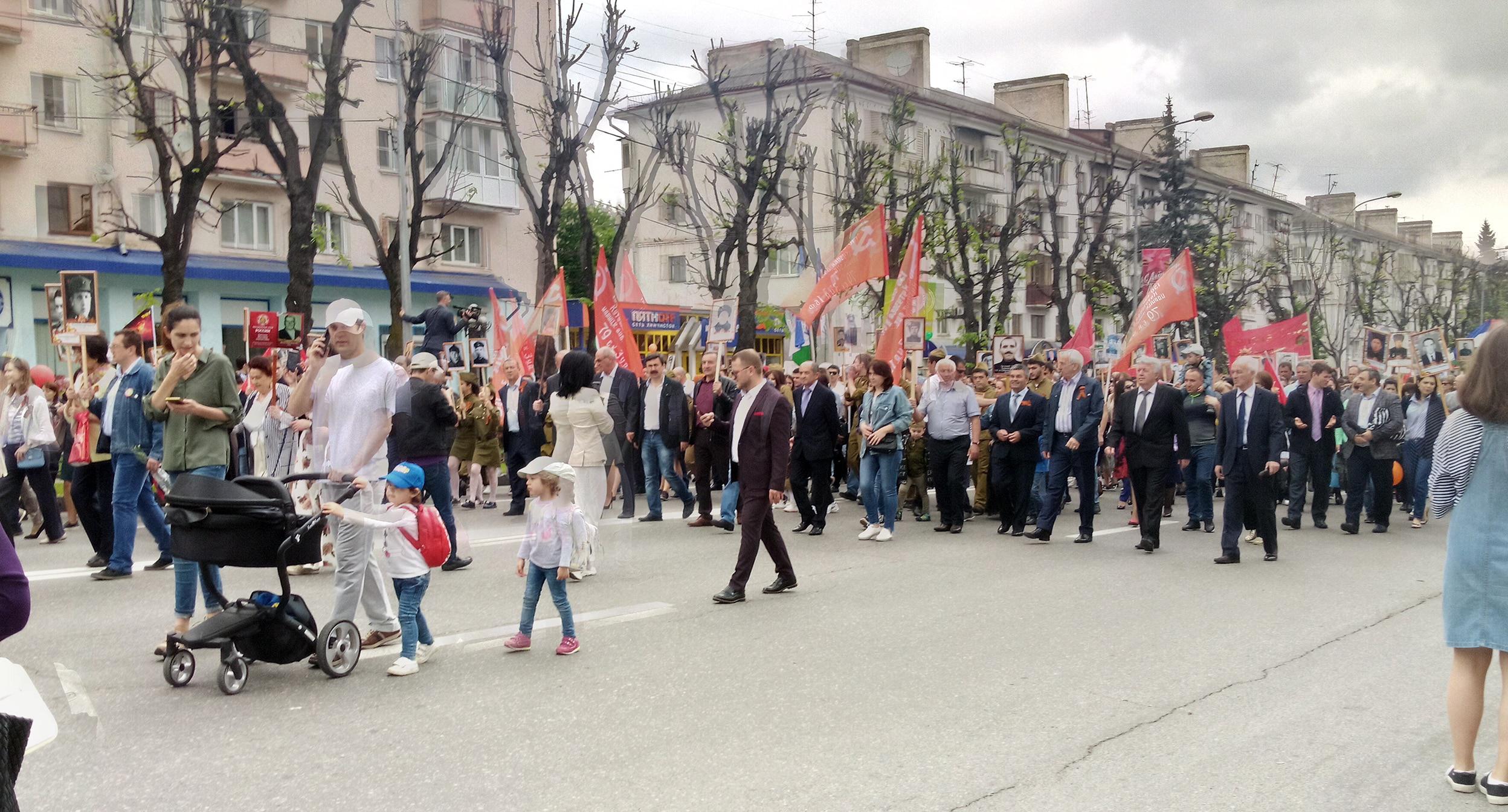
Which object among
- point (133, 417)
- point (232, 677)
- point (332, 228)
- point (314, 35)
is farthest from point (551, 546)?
point (314, 35)

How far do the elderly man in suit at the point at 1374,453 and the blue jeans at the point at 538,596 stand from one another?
1023 centimetres

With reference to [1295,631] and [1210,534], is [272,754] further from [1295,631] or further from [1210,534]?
[1210,534]

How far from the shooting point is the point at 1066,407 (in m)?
12.9

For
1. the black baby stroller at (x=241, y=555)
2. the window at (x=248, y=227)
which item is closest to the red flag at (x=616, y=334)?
the black baby stroller at (x=241, y=555)

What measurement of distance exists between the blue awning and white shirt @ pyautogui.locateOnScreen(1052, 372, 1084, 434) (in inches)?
999

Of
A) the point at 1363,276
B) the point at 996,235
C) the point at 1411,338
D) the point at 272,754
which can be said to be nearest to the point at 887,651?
the point at 272,754

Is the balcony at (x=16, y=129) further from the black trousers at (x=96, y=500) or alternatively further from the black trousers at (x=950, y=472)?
the black trousers at (x=950, y=472)

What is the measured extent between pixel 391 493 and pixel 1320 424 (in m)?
11.8

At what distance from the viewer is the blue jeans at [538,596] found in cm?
721

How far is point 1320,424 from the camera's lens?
14.9m

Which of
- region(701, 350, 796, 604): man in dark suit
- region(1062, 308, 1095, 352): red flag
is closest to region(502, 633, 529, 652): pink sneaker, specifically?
region(701, 350, 796, 604): man in dark suit

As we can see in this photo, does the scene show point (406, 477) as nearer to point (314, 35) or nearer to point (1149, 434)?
point (1149, 434)

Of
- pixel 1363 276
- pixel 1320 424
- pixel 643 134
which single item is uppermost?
pixel 643 134

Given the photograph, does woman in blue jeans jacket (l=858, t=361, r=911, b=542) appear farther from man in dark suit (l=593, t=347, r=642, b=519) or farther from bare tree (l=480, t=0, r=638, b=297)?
bare tree (l=480, t=0, r=638, b=297)
